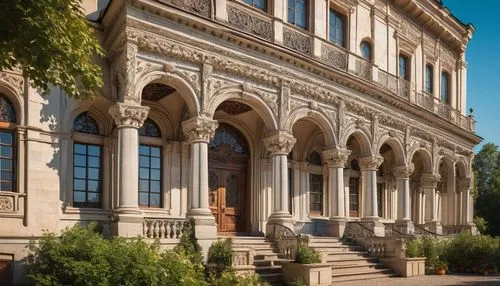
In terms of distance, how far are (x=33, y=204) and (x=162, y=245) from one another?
3.35 metres

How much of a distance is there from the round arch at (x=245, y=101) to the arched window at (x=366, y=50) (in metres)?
7.55

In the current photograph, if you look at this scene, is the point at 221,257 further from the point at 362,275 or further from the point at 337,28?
the point at 337,28

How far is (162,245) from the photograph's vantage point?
1308 centimetres

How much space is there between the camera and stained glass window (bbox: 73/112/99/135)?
49.4ft

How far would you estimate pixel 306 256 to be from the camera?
45.3ft

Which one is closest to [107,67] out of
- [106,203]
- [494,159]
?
[106,203]

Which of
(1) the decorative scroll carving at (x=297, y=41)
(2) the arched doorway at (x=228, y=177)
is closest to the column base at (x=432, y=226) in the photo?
(2) the arched doorway at (x=228, y=177)

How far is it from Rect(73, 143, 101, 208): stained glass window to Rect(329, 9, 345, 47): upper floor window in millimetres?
10454

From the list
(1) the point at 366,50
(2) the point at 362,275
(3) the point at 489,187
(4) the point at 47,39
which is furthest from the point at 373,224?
(3) the point at 489,187

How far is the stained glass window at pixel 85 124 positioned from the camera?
49.4ft

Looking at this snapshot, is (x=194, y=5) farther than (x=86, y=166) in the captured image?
No

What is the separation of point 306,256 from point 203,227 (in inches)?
113

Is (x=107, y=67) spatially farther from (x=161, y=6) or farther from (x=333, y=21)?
(x=333, y=21)

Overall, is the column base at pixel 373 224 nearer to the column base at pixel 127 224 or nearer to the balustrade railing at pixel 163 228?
the balustrade railing at pixel 163 228
